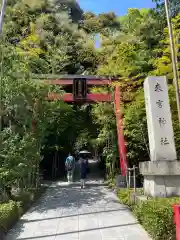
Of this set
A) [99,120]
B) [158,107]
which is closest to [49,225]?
[158,107]

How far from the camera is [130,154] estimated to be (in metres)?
13.5

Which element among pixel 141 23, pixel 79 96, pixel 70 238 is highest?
pixel 141 23

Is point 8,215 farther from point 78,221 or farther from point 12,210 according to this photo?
point 78,221

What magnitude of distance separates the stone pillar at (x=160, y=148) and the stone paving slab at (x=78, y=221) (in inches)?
42.8

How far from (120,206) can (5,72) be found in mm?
5374

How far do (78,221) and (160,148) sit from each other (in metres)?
2.71

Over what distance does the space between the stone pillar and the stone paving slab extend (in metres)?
1.09

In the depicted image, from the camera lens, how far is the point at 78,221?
723cm

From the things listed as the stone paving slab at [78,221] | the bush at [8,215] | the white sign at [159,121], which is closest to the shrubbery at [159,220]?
the stone paving slab at [78,221]

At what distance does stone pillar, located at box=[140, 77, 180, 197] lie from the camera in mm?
7047

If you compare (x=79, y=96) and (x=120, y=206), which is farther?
(x=79, y=96)

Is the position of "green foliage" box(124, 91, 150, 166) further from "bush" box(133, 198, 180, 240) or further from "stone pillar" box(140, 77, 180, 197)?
"bush" box(133, 198, 180, 240)

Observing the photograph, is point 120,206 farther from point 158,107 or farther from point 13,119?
point 13,119

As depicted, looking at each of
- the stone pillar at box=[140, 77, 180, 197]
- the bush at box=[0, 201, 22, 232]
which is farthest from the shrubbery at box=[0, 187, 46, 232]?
the stone pillar at box=[140, 77, 180, 197]
